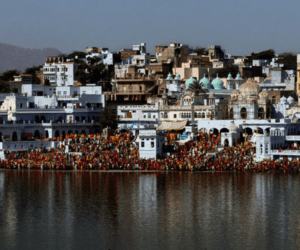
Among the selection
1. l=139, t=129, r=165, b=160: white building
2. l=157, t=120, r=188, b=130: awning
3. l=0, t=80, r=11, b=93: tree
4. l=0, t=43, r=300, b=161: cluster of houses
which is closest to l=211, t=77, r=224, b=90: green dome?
l=0, t=43, r=300, b=161: cluster of houses

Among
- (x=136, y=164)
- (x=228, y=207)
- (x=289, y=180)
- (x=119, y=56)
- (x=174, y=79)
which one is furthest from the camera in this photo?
(x=119, y=56)

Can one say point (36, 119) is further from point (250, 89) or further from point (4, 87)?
point (250, 89)

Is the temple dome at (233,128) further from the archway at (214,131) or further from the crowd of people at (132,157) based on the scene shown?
the archway at (214,131)

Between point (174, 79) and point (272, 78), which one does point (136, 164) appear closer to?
point (174, 79)

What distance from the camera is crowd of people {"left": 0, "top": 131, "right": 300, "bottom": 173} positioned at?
74.7 meters

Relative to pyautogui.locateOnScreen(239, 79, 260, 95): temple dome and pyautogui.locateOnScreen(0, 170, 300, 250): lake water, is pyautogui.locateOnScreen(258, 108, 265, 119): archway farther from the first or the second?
pyautogui.locateOnScreen(0, 170, 300, 250): lake water

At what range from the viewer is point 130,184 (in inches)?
2662

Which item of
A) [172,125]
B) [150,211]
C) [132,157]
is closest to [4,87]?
[172,125]

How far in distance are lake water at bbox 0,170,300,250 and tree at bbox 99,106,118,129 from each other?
16243 mm

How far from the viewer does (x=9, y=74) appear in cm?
12094

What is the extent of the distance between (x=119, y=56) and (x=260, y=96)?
4463 cm

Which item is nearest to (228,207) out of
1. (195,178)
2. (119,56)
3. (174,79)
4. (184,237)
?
(184,237)

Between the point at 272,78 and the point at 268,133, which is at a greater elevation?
the point at 272,78

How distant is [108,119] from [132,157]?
12.5 metres
